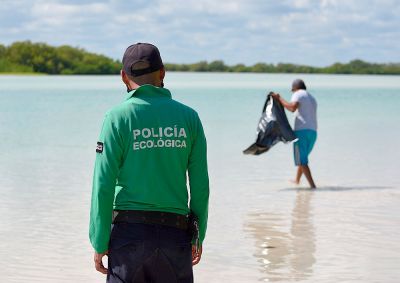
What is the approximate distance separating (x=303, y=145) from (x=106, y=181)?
31.5 ft

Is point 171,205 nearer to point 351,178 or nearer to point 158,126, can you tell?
point 158,126

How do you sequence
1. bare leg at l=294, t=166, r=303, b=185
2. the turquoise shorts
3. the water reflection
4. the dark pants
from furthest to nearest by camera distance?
bare leg at l=294, t=166, r=303, b=185 → the turquoise shorts → the water reflection → the dark pants

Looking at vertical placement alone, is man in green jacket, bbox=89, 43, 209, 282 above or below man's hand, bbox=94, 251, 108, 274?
above

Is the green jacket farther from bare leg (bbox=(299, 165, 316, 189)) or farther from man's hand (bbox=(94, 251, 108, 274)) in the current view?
bare leg (bbox=(299, 165, 316, 189))

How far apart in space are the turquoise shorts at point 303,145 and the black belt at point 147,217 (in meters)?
9.46

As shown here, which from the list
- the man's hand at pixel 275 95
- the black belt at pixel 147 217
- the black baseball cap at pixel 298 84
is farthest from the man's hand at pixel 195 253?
the man's hand at pixel 275 95

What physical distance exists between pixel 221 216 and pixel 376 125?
22.7 m

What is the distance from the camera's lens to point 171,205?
4070 millimetres

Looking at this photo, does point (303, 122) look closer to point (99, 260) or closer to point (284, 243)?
point (284, 243)

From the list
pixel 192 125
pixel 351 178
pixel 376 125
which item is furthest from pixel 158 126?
pixel 376 125

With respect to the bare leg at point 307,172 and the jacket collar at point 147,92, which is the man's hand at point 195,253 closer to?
the jacket collar at point 147,92

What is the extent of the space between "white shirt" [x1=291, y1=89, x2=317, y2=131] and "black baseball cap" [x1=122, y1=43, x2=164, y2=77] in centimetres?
915

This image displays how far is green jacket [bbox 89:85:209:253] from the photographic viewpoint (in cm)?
400

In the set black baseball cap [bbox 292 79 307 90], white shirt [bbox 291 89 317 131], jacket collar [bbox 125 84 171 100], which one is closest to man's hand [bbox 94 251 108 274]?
jacket collar [bbox 125 84 171 100]
